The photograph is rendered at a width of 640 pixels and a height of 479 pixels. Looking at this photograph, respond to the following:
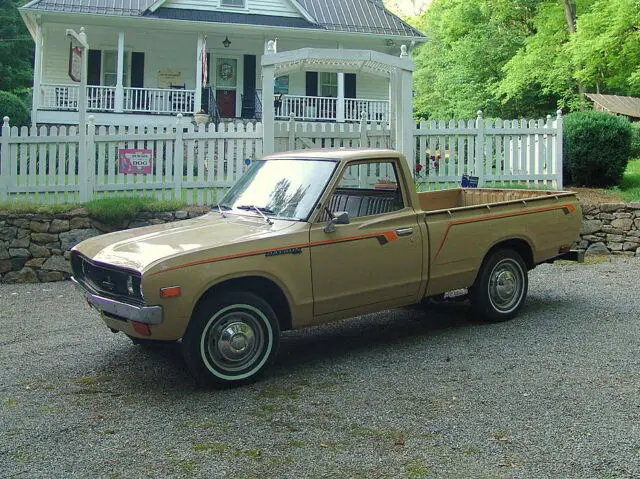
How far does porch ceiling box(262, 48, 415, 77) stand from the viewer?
1112 centimetres

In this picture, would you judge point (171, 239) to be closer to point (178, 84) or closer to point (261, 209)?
point (261, 209)

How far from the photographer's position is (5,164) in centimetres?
1064

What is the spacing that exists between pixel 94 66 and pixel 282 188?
20720 millimetres

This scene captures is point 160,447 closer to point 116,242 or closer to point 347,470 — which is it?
point 347,470

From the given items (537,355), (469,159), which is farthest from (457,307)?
(469,159)

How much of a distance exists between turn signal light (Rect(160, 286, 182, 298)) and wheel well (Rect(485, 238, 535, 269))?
3.38m

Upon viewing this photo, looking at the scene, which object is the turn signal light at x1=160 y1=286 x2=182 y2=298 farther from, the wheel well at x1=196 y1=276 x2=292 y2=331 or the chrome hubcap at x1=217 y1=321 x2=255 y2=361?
the chrome hubcap at x1=217 y1=321 x2=255 y2=361

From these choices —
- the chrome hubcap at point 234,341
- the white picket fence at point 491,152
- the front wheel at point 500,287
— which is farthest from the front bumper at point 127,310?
the white picket fence at point 491,152

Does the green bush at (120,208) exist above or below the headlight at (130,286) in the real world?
above

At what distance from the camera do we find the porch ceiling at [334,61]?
11.1 metres

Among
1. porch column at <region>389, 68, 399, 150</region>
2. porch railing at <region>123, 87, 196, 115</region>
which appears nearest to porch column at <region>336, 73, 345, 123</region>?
porch railing at <region>123, 87, 196, 115</region>

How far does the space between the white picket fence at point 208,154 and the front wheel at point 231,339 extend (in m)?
6.38

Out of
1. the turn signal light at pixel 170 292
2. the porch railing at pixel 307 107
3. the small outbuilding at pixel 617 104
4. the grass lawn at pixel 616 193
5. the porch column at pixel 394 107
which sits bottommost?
the turn signal light at pixel 170 292

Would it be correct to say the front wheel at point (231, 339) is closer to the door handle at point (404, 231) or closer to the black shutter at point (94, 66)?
the door handle at point (404, 231)
